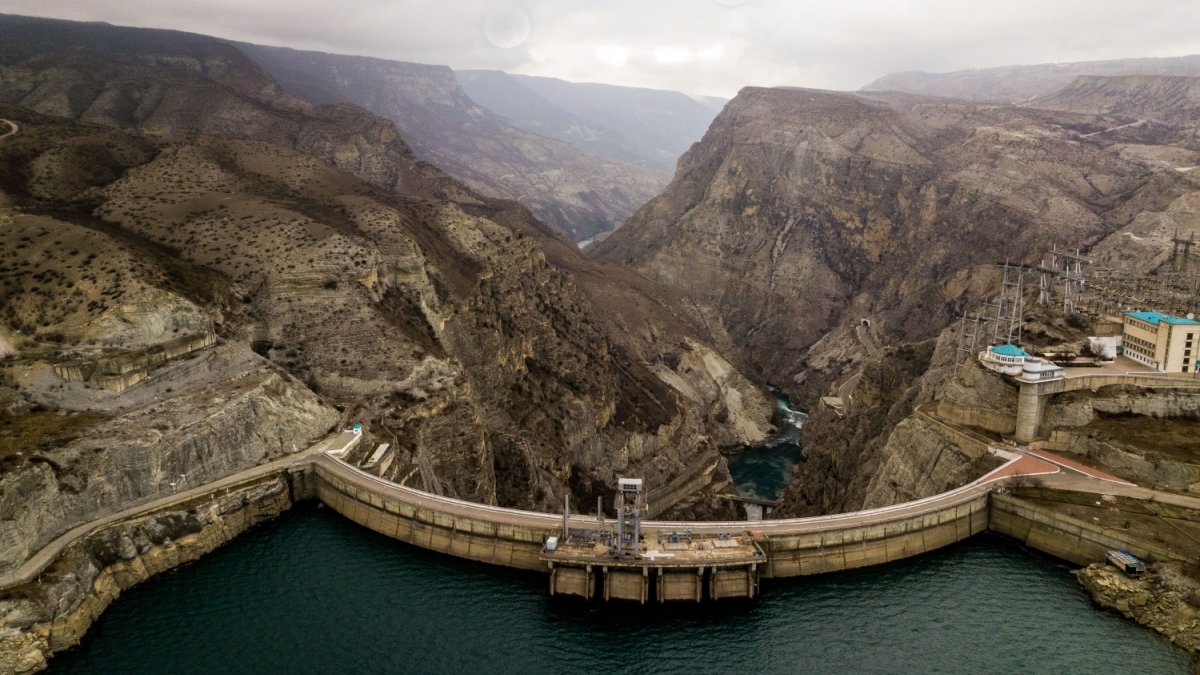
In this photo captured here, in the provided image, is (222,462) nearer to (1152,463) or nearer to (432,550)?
(432,550)

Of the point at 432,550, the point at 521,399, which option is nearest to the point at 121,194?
the point at 521,399

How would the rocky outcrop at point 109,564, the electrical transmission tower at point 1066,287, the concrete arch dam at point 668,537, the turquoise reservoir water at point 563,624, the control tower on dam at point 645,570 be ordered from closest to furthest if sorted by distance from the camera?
the rocky outcrop at point 109,564 < the turquoise reservoir water at point 563,624 < the control tower on dam at point 645,570 < the concrete arch dam at point 668,537 < the electrical transmission tower at point 1066,287

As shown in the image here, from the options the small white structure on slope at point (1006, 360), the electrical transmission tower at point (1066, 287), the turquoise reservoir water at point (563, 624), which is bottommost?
the turquoise reservoir water at point (563, 624)

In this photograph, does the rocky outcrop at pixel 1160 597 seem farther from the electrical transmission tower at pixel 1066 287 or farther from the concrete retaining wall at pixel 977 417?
the electrical transmission tower at pixel 1066 287

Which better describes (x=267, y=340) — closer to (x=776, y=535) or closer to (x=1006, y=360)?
(x=776, y=535)

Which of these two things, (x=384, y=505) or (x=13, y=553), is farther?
(x=384, y=505)

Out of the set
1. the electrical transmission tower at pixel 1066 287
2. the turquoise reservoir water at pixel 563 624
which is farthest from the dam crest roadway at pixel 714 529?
the electrical transmission tower at pixel 1066 287

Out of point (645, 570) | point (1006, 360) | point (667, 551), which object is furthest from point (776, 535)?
point (1006, 360)
